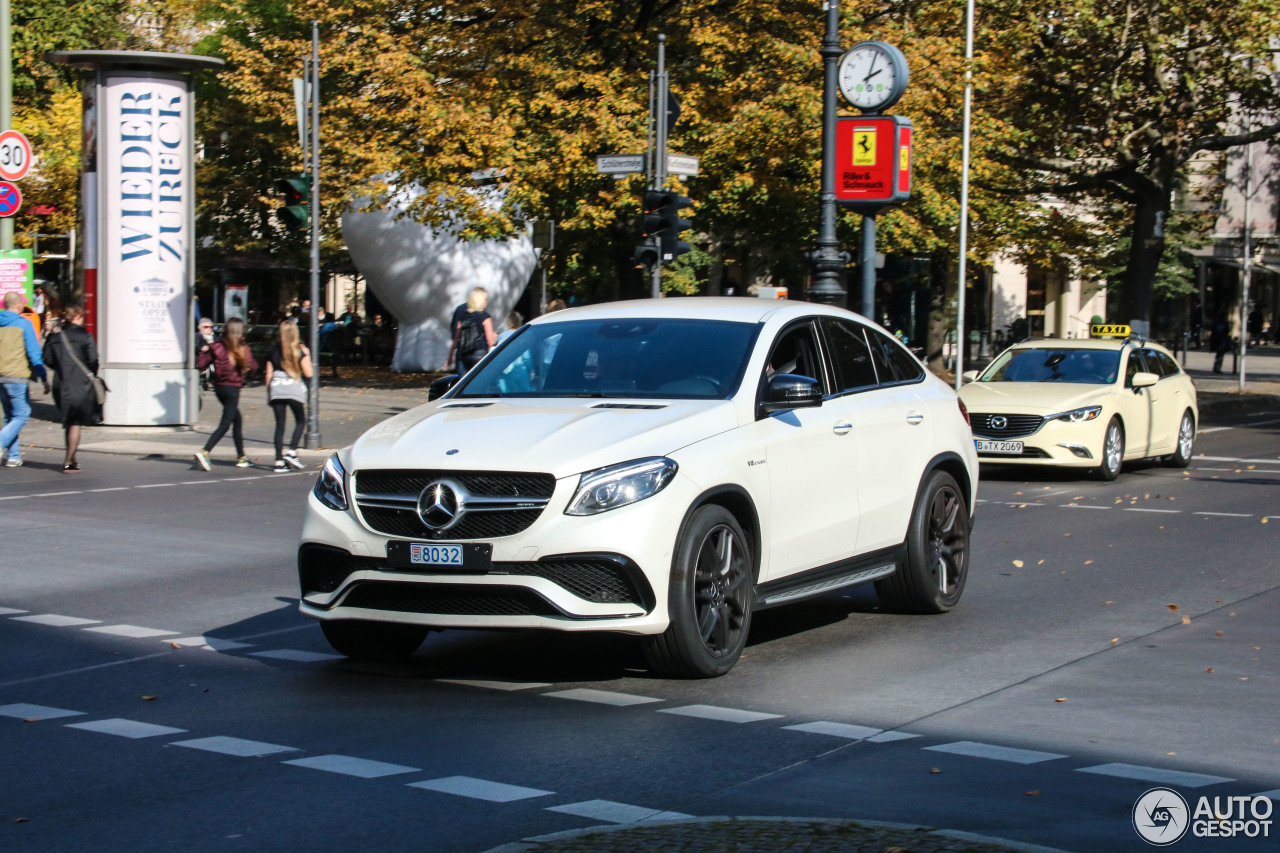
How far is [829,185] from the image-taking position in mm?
19422

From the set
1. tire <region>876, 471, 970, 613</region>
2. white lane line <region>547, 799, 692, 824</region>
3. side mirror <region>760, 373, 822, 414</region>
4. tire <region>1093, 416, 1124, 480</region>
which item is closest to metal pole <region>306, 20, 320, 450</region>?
tire <region>1093, 416, 1124, 480</region>

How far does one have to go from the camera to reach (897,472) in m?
8.88

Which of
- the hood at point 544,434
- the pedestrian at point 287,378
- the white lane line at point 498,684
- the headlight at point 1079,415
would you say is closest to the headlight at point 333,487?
the hood at point 544,434

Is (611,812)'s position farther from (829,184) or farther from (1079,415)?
(829,184)

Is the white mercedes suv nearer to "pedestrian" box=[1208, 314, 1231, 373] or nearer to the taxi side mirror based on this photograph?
the taxi side mirror

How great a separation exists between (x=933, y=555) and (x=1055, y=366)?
10.2 m

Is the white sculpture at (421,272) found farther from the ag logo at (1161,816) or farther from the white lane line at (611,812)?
the ag logo at (1161,816)

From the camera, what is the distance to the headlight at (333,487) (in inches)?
285

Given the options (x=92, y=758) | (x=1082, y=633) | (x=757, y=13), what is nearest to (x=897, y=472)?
(x=1082, y=633)

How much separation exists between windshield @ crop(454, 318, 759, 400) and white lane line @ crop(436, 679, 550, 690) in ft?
4.61

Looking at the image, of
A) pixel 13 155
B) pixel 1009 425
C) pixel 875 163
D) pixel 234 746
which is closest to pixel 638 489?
pixel 234 746

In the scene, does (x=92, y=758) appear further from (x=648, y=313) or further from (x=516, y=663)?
(x=648, y=313)

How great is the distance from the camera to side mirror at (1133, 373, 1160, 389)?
18250 mm

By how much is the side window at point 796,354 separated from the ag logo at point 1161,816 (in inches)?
126
